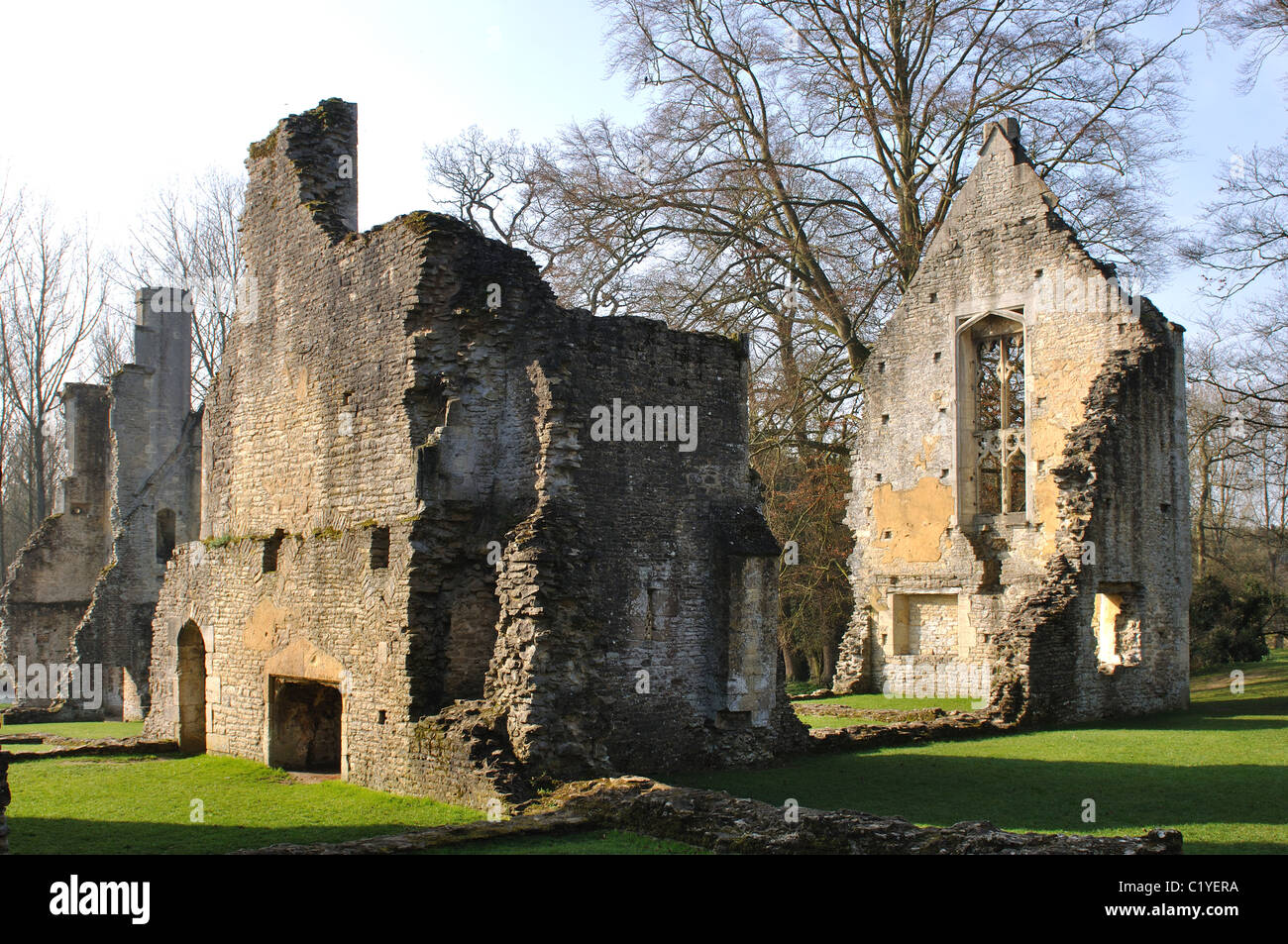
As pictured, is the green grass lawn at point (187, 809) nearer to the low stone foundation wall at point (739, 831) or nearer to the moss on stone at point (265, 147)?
the low stone foundation wall at point (739, 831)

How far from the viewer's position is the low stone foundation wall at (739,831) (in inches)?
324

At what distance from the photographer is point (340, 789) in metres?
12.9

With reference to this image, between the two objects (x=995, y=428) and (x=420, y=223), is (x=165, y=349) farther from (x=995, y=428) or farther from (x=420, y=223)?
(x=995, y=428)

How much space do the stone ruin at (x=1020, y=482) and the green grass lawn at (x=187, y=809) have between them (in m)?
10.5

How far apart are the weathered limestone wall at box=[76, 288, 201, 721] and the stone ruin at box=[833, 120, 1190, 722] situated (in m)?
14.6

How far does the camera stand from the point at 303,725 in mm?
15391

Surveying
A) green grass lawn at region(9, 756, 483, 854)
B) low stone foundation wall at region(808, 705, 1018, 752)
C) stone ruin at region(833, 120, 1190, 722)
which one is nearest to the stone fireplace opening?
green grass lawn at region(9, 756, 483, 854)

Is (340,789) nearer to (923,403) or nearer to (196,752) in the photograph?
(196,752)

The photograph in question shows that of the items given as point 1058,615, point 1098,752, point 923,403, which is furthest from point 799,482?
point 1098,752

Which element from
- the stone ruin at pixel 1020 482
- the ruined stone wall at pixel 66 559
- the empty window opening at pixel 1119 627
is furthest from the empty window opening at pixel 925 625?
the ruined stone wall at pixel 66 559

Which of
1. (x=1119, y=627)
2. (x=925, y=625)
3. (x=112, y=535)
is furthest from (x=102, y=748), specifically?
(x=1119, y=627)

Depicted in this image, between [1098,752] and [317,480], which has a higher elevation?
[317,480]

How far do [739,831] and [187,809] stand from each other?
5912 mm

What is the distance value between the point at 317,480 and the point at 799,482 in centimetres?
1488
